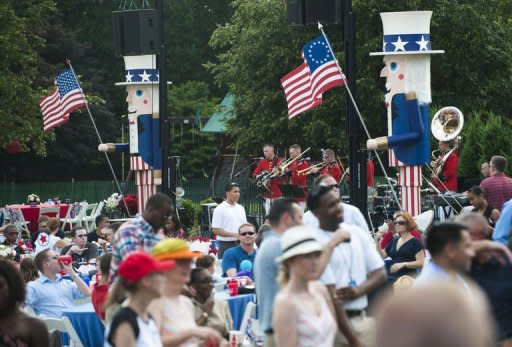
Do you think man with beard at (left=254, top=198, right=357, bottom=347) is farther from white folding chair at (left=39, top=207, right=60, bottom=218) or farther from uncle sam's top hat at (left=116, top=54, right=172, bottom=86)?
white folding chair at (left=39, top=207, right=60, bottom=218)

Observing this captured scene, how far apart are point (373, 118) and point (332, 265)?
3591 cm

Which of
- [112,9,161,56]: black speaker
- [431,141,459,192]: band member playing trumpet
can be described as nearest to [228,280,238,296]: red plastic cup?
[112,9,161,56]: black speaker

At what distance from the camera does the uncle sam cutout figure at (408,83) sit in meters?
17.1

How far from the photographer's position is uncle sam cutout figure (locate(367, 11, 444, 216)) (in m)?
17.1

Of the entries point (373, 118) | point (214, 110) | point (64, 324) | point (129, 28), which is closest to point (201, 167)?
point (214, 110)

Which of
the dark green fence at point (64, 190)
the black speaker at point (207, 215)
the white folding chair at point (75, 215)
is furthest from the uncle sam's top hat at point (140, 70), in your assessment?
the dark green fence at point (64, 190)

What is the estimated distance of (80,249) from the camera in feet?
58.6

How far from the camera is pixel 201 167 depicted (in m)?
63.0

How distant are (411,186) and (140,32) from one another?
5.38 metres

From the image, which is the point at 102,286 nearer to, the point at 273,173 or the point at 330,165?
the point at 330,165

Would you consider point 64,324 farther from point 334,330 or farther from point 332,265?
point 334,330

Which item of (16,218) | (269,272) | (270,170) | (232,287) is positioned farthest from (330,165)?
(269,272)

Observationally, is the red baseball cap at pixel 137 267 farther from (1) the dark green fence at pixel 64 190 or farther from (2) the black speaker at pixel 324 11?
(1) the dark green fence at pixel 64 190

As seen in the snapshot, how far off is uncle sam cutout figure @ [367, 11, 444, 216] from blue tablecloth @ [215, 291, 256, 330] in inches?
187
